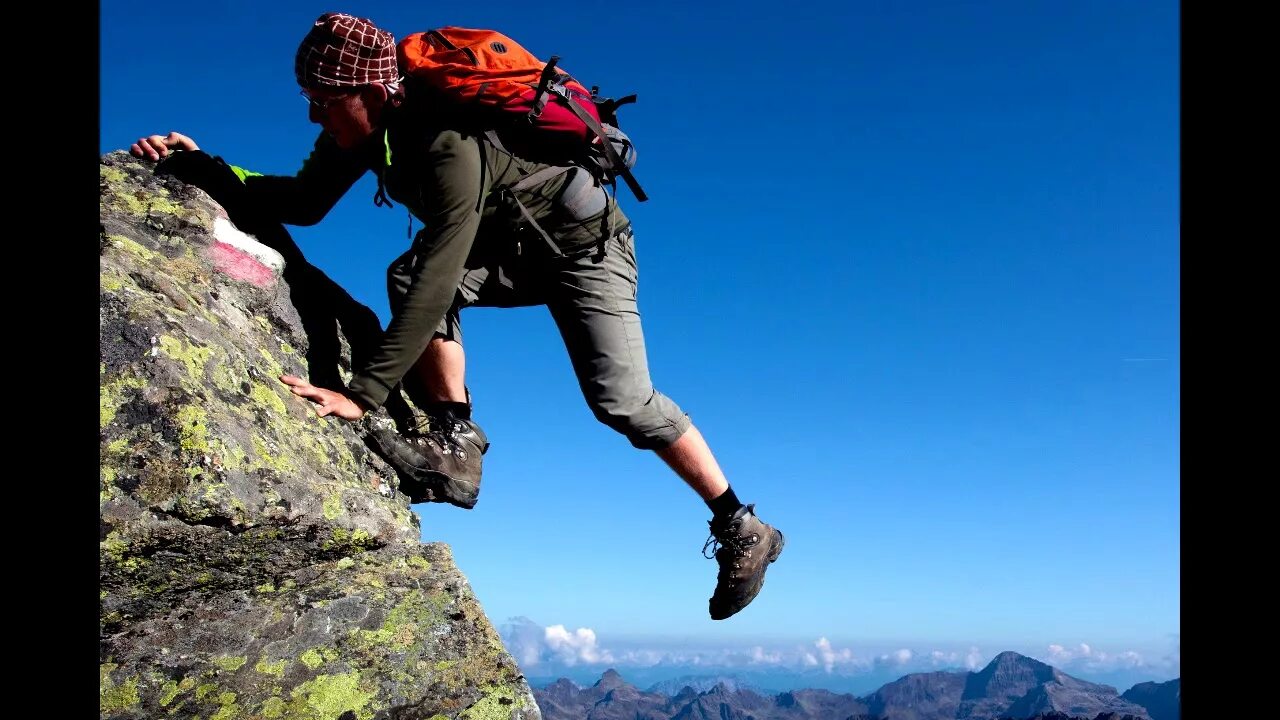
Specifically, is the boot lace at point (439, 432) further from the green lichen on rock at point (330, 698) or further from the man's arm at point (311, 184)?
the green lichen on rock at point (330, 698)

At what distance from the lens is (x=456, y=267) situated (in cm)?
670

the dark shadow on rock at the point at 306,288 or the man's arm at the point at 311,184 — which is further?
the man's arm at the point at 311,184

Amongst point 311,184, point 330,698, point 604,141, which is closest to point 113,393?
point 330,698

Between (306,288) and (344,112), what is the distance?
4.95ft

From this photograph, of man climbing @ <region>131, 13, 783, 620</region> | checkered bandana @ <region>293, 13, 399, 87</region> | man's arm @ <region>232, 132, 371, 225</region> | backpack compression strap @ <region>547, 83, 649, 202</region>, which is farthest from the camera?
man's arm @ <region>232, 132, 371, 225</region>

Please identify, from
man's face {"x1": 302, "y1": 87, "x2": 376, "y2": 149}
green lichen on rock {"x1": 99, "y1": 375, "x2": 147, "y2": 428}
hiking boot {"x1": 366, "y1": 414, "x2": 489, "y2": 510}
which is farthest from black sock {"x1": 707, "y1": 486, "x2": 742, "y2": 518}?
green lichen on rock {"x1": 99, "y1": 375, "x2": 147, "y2": 428}

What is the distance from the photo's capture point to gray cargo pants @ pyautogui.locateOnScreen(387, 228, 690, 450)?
292 inches

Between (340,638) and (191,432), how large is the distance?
1.50m

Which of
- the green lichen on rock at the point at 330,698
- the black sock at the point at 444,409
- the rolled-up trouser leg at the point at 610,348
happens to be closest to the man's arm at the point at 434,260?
the black sock at the point at 444,409

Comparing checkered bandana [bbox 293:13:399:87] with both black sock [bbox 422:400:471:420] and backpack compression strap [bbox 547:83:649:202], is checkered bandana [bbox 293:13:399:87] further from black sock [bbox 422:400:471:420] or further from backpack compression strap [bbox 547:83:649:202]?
black sock [bbox 422:400:471:420]

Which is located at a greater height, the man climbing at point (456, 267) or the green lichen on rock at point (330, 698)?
the man climbing at point (456, 267)

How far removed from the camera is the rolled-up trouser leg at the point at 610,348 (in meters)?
7.41

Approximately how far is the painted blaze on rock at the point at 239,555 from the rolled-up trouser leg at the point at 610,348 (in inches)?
69.7

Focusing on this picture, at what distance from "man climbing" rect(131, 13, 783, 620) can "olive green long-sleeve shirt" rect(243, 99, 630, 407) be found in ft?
0.03
